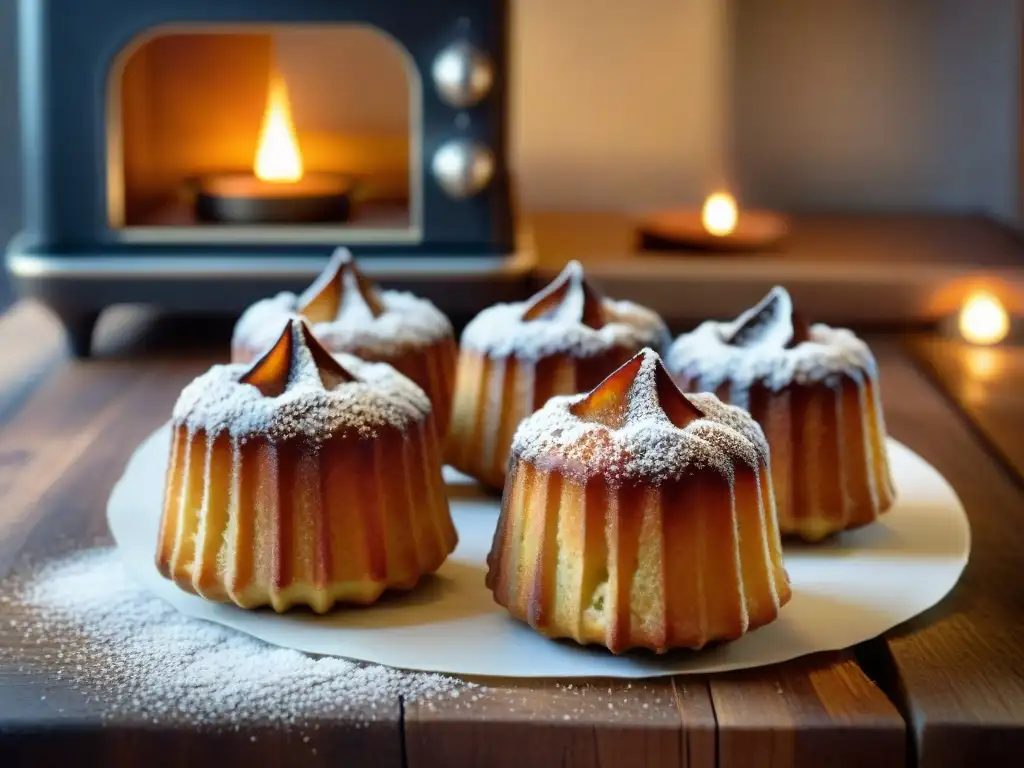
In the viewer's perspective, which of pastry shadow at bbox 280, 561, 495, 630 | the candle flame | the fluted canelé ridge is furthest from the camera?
the candle flame

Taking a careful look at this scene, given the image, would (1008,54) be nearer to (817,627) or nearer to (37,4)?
(37,4)

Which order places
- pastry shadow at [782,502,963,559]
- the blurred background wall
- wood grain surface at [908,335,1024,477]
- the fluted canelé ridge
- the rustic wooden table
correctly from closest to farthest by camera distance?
1. the rustic wooden table
2. pastry shadow at [782,502,963,559]
3. the fluted canelé ridge
4. wood grain surface at [908,335,1024,477]
5. the blurred background wall

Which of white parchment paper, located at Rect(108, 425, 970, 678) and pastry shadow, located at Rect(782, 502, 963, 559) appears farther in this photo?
pastry shadow, located at Rect(782, 502, 963, 559)

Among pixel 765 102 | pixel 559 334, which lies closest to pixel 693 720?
pixel 559 334

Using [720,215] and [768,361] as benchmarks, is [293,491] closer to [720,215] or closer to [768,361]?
[768,361]

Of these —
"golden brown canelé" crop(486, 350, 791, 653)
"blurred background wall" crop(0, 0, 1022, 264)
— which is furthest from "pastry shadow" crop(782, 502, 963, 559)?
"blurred background wall" crop(0, 0, 1022, 264)

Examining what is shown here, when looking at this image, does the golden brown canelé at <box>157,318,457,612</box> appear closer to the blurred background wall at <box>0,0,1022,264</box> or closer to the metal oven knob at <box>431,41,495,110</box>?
the metal oven knob at <box>431,41,495,110</box>

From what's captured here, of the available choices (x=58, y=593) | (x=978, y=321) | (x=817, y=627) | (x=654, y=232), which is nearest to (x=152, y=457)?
(x=58, y=593)
